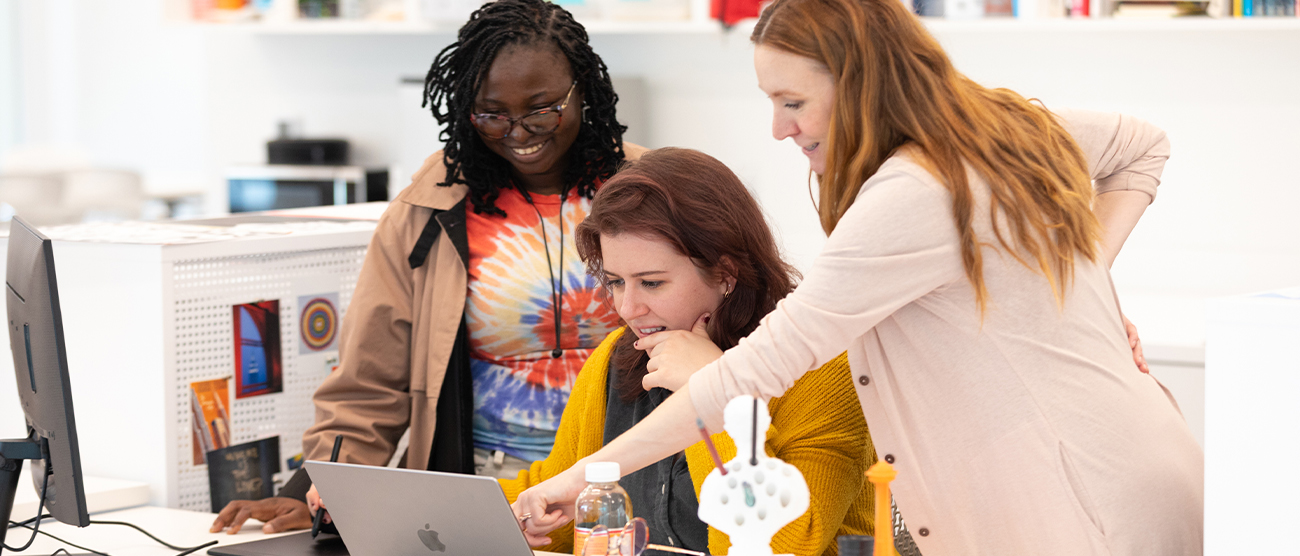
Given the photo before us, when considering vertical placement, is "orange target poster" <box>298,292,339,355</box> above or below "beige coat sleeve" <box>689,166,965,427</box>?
below

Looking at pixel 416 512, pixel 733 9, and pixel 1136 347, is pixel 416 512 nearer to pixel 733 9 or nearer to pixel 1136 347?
pixel 1136 347

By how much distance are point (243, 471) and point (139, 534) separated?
335 mm

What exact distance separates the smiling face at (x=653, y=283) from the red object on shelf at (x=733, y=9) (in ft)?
7.59

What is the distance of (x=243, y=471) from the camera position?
2.30 metres

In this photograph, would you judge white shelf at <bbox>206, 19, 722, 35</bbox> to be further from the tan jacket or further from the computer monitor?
the computer monitor

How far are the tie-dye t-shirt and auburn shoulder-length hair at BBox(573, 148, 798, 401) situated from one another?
378 mm

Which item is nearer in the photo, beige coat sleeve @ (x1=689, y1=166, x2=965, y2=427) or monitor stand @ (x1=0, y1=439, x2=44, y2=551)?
beige coat sleeve @ (x1=689, y1=166, x2=965, y2=427)

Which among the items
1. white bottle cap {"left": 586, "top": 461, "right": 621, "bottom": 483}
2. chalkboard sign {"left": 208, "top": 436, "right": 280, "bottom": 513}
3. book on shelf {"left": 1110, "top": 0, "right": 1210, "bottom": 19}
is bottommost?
chalkboard sign {"left": 208, "top": 436, "right": 280, "bottom": 513}

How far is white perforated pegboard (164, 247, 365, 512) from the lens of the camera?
220 cm

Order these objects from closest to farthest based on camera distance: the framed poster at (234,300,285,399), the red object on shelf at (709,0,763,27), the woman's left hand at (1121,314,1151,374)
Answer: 1. the woman's left hand at (1121,314,1151,374)
2. the framed poster at (234,300,285,399)
3. the red object on shelf at (709,0,763,27)

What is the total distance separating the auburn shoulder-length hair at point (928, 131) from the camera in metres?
1.29

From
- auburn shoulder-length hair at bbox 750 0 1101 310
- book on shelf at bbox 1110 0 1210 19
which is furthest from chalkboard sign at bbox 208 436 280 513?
book on shelf at bbox 1110 0 1210 19

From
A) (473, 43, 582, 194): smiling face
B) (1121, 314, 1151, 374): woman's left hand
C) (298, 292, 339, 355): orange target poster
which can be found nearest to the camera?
(1121, 314, 1151, 374): woman's left hand

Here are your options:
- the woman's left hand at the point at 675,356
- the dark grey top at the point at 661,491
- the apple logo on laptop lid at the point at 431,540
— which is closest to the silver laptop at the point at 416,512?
the apple logo on laptop lid at the point at 431,540
